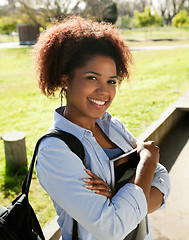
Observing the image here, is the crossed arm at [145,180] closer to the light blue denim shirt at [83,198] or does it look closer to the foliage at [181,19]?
the light blue denim shirt at [83,198]

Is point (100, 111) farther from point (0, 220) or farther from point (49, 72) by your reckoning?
point (0, 220)

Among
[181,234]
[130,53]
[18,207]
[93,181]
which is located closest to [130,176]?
[93,181]

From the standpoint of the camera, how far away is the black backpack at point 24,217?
129 cm

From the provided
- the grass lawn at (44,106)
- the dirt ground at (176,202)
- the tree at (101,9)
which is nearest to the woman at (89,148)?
the grass lawn at (44,106)

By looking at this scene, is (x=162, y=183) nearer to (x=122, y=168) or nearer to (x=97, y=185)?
(x=122, y=168)

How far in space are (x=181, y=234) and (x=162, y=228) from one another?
0.21 metres

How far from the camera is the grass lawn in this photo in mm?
3855

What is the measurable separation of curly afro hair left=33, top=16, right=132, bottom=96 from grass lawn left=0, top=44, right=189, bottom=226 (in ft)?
1.30

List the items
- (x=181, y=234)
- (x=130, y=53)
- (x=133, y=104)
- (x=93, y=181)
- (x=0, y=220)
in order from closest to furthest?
1. (x=0, y=220)
2. (x=93, y=181)
3. (x=130, y=53)
4. (x=181, y=234)
5. (x=133, y=104)

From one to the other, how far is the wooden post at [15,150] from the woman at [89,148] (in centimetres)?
258

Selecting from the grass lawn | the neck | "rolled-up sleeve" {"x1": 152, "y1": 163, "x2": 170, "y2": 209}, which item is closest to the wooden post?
the grass lawn

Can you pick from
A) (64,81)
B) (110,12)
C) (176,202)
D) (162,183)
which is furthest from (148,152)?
(110,12)

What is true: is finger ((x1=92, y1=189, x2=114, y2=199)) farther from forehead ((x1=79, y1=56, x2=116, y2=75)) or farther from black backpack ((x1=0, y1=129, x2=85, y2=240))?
forehead ((x1=79, y1=56, x2=116, y2=75))

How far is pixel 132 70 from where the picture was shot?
6.64 ft
